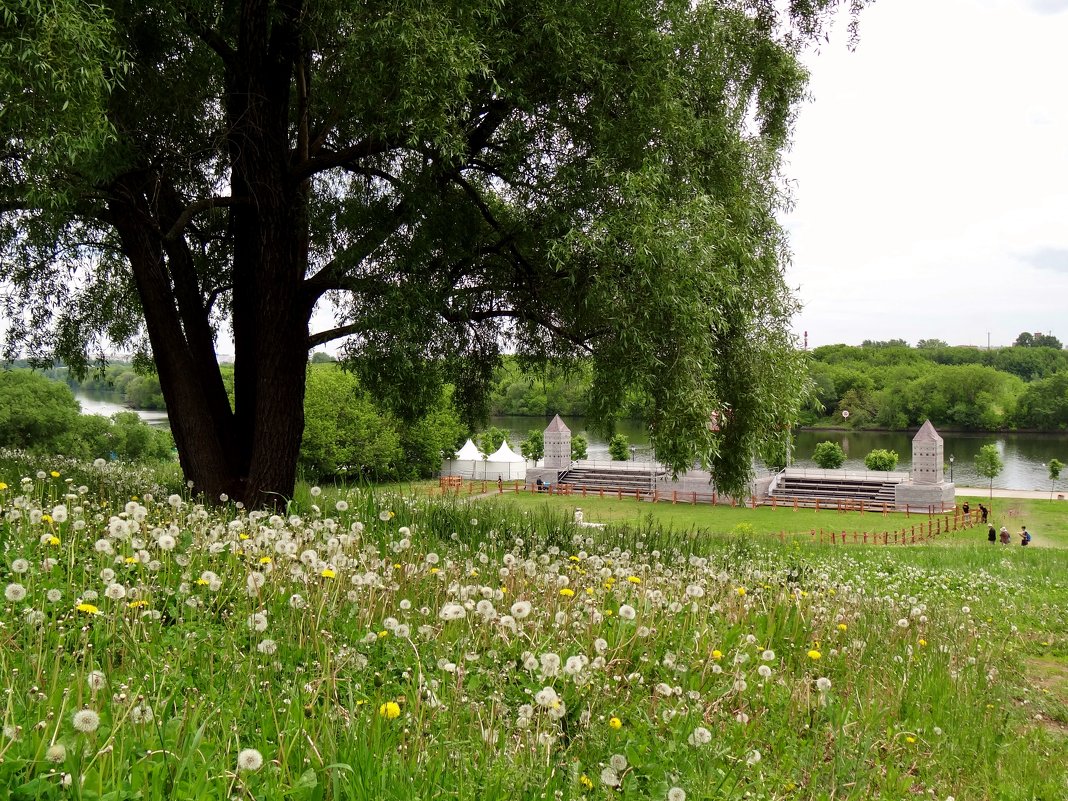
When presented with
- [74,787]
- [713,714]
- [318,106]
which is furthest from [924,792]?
[318,106]

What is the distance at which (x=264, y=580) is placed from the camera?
12.7 feet

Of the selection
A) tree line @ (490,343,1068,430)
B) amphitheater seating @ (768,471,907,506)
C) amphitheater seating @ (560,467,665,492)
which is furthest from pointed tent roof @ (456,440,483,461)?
tree line @ (490,343,1068,430)

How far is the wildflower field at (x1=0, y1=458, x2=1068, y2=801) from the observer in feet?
7.87

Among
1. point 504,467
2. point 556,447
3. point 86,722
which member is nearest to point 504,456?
point 504,467

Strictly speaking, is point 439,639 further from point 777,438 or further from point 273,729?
point 777,438

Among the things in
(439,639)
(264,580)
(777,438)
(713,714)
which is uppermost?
(777,438)

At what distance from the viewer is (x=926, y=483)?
4372cm

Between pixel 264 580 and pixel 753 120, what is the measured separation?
10.7 m

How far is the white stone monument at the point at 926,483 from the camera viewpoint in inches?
1689

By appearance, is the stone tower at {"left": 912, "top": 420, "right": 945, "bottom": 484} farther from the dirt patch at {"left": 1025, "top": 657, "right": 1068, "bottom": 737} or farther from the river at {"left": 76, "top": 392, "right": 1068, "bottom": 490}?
the dirt patch at {"left": 1025, "top": 657, "right": 1068, "bottom": 737}

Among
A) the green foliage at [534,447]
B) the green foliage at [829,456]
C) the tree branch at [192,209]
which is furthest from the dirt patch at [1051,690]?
the green foliage at [829,456]

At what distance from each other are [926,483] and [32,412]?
154ft

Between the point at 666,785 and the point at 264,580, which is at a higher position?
the point at 264,580

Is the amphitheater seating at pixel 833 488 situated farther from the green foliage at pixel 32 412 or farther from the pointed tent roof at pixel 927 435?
the green foliage at pixel 32 412
